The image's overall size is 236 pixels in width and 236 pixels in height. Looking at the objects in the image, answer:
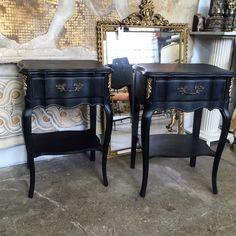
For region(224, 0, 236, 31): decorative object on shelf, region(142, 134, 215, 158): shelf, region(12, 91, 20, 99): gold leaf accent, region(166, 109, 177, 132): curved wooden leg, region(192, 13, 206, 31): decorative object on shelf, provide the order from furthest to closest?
region(166, 109, 177, 132): curved wooden leg → region(192, 13, 206, 31): decorative object on shelf → region(224, 0, 236, 31): decorative object on shelf → region(12, 91, 20, 99): gold leaf accent → region(142, 134, 215, 158): shelf

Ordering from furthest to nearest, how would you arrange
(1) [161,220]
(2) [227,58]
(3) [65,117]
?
(2) [227,58] → (3) [65,117] → (1) [161,220]

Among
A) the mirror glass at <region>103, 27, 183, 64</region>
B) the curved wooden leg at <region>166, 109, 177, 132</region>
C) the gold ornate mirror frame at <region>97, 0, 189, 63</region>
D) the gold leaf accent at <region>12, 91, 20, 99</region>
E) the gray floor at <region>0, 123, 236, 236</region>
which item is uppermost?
the gold ornate mirror frame at <region>97, 0, 189, 63</region>

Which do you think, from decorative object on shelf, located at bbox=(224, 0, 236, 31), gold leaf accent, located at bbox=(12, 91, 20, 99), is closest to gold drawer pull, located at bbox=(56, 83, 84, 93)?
gold leaf accent, located at bbox=(12, 91, 20, 99)

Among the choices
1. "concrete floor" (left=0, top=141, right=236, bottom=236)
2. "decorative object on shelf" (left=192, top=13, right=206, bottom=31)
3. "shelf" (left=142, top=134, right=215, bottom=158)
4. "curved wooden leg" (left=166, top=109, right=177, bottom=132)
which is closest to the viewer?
"concrete floor" (left=0, top=141, right=236, bottom=236)

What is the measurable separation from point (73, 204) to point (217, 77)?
112 centimetres

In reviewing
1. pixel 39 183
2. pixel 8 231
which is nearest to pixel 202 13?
pixel 39 183

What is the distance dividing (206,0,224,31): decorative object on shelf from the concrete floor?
1.08m

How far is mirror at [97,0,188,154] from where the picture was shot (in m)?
2.10

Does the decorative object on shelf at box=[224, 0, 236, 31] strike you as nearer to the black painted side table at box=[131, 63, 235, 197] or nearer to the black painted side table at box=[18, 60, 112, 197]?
the black painted side table at box=[131, 63, 235, 197]

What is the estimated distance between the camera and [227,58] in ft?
7.50

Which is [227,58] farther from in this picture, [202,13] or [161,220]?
[161,220]

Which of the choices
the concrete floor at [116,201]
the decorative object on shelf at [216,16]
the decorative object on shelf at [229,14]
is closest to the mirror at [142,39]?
the decorative object on shelf at [216,16]

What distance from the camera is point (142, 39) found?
218 cm

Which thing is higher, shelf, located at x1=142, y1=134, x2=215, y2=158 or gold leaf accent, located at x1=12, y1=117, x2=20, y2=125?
gold leaf accent, located at x1=12, y1=117, x2=20, y2=125
